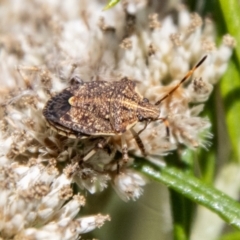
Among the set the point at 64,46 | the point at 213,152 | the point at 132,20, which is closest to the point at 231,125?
the point at 213,152

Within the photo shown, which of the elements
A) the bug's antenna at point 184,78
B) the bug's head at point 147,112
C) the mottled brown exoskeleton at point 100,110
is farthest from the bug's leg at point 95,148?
the bug's antenna at point 184,78

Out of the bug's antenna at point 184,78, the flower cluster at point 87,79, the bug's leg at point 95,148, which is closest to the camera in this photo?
the flower cluster at point 87,79

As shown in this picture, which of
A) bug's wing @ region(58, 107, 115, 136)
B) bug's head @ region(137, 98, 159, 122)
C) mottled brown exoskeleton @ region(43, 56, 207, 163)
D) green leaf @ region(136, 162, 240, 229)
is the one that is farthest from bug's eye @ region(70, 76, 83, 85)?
green leaf @ region(136, 162, 240, 229)

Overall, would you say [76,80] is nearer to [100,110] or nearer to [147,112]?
[100,110]

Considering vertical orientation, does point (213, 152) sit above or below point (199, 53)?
below

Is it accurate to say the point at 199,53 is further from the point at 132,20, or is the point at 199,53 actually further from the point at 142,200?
the point at 142,200

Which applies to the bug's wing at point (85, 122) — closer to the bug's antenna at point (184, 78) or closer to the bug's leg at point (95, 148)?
the bug's leg at point (95, 148)
